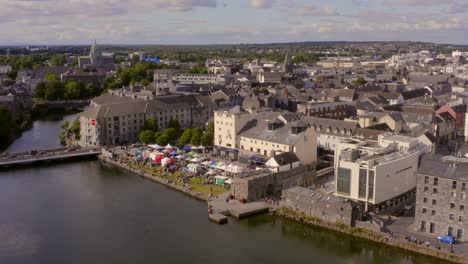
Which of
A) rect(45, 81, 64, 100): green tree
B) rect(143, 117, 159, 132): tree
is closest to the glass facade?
rect(143, 117, 159, 132): tree

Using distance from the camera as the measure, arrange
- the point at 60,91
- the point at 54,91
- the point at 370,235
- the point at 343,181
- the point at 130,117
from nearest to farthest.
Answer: the point at 370,235 < the point at 343,181 < the point at 130,117 < the point at 54,91 < the point at 60,91

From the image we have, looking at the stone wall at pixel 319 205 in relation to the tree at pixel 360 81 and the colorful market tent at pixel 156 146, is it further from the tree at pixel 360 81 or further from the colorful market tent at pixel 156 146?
the tree at pixel 360 81

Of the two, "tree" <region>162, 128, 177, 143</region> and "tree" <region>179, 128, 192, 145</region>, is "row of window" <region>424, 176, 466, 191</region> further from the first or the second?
"tree" <region>162, 128, 177, 143</region>

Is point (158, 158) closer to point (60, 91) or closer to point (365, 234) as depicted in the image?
point (365, 234)

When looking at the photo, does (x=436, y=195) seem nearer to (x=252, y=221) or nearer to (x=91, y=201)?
(x=252, y=221)

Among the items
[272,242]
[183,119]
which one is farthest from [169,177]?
[183,119]

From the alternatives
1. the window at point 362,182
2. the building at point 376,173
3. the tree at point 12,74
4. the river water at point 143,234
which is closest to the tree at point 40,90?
the tree at point 12,74

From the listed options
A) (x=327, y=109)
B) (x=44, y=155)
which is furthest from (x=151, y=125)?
(x=327, y=109)
